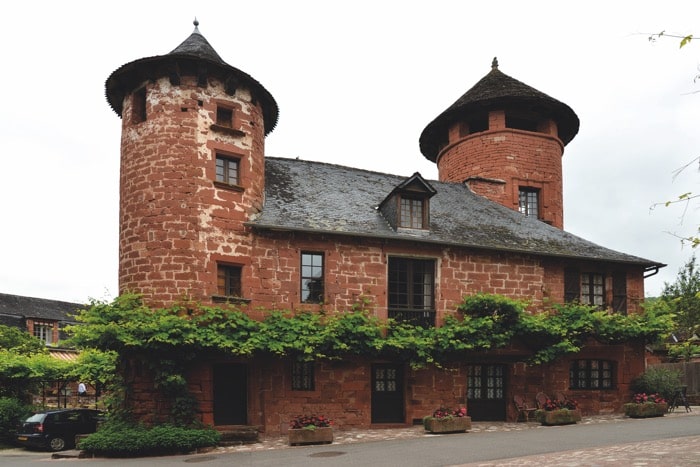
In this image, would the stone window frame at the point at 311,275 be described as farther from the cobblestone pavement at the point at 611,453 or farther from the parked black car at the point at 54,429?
the parked black car at the point at 54,429

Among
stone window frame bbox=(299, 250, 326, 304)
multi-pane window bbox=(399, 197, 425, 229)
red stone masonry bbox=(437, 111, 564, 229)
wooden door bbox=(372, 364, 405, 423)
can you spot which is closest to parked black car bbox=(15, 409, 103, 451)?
stone window frame bbox=(299, 250, 326, 304)

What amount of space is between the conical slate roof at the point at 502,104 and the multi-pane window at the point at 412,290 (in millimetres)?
9518

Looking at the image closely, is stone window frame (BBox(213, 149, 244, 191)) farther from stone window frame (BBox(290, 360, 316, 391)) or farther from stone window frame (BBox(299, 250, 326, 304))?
stone window frame (BBox(290, 360, 316, 391))

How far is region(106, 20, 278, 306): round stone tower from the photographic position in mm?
17641

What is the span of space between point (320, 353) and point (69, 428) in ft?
26.4

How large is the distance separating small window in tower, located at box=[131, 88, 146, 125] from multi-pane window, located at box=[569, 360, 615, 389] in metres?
15.5

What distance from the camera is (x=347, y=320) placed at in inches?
717

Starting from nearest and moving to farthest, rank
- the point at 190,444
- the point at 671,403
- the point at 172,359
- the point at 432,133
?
the point at 190,444 < the point at 172,359 < the point at 671,403 < the point at 432,133

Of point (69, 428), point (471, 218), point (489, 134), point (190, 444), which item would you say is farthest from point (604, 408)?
point (69, 428)

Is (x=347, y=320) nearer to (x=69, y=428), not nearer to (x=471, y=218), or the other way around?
(x=471, y=218)

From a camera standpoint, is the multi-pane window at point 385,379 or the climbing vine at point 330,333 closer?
the climbing vine at point 330,333

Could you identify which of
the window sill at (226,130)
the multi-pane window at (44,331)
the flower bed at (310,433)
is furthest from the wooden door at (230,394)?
the multi-pane window at (44,331)

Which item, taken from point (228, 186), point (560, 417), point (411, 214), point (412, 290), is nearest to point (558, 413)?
point (560, 417)

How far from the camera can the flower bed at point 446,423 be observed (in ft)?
56.1
